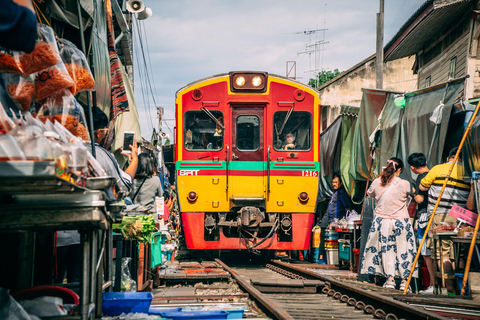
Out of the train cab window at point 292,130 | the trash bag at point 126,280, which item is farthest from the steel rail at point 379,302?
the train cab window at point 292,130

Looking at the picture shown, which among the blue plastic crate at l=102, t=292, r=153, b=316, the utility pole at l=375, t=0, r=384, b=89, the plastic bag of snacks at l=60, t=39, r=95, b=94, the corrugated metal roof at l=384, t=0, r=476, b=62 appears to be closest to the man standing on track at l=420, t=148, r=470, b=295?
the blue plastic crate at l=102, t=292, r=153, b=316

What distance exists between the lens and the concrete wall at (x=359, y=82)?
24.6 meters

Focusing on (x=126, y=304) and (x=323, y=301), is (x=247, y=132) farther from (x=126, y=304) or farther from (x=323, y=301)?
(x=126, y=304)

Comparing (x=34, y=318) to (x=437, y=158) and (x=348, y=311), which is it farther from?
(x=437, y=158)

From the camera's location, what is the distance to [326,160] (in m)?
13.2

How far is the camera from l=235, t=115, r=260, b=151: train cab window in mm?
9031

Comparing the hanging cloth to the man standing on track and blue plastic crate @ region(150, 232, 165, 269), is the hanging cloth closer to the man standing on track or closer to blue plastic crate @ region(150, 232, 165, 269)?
blue plastic crate @ region(150, 232, 165, 269)

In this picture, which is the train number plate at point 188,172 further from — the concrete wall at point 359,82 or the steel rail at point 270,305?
the concrete wall at point 359,82

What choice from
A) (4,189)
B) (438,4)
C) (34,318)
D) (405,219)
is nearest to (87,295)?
(34,318)

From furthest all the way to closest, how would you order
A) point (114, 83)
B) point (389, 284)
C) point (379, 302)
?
1. point (389, 284)
2. point (114, 83)
3. point (379, 302)

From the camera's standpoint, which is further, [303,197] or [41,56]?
[303,197]

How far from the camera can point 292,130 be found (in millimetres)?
9148

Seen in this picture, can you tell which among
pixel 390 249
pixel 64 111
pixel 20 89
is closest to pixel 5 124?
pixel 20 89

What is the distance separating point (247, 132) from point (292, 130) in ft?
2.65
